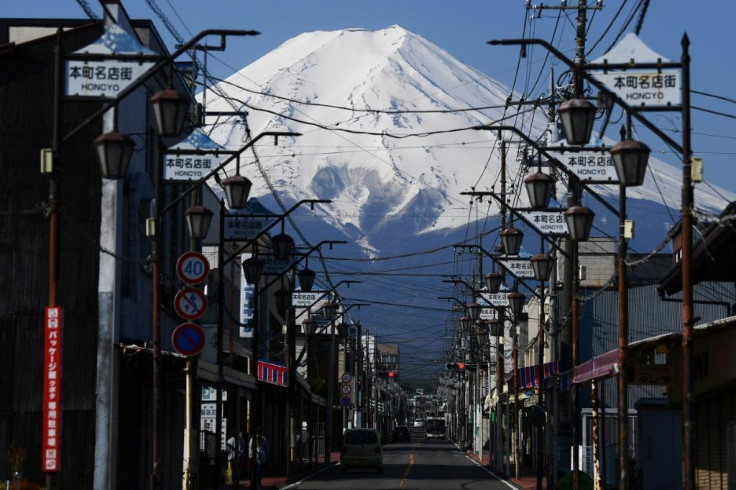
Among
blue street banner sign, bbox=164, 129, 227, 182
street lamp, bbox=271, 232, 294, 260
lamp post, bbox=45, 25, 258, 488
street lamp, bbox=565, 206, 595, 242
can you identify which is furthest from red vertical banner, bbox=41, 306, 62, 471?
street lamp, bbox=271, 232, 294, 260

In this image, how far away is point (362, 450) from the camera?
54.2 metres

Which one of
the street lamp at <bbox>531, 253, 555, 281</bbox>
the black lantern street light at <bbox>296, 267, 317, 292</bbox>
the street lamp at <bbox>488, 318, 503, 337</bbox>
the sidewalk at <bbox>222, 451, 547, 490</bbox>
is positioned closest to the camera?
the street lamp at <bbox>531, 253, 555, 281</bbox>

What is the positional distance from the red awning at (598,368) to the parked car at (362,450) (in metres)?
23.4

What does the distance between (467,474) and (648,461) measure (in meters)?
15.9

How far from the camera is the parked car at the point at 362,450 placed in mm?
54094

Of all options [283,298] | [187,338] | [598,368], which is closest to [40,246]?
[187,338]

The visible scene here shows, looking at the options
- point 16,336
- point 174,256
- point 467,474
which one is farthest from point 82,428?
point 467,474

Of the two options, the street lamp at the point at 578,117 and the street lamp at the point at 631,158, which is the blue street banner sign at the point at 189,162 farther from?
the street lamp at the point at 631,158

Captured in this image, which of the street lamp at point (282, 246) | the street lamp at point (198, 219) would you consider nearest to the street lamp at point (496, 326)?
the street lamp at point (282, 246)

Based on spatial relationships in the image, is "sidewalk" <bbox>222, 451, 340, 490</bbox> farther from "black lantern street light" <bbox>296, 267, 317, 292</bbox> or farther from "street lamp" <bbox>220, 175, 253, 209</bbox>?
"street lamp" <bbox>220, 175, 253, 209</bbox>

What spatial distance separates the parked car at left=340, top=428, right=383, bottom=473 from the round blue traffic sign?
99.6 ft

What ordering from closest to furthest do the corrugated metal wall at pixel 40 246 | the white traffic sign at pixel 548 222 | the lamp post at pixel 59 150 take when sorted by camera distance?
the lamp post at pixel 59 150 → the white traffic sign at pixel 548 222 → the corrugated metal wall at pixel 40 246

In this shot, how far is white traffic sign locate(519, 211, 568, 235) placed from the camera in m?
30.4

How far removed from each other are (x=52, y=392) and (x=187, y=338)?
513 cm
